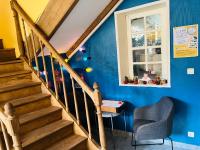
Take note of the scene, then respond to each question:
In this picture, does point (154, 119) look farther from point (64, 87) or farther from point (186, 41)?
point (64, 87)

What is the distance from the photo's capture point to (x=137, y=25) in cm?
316

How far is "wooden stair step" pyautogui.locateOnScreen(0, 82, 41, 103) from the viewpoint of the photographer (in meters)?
2.46

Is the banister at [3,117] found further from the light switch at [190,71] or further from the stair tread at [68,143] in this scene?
the light switch at [190,71]

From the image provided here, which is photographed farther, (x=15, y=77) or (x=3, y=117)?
(x=15, y=77)

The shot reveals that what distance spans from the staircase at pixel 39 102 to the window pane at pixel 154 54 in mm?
1288

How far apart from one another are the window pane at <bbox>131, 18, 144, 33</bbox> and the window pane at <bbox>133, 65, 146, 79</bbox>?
2.08 ft

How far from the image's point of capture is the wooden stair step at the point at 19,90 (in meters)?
2.46

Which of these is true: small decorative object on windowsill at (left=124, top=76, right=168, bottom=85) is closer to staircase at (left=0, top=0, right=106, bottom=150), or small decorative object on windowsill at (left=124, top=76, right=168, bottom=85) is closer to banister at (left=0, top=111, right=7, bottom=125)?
staircase at (left=0, top=0, right=106, bottom=150)

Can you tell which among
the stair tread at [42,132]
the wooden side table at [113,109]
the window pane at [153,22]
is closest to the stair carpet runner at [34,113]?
the stair tread at [42,132]

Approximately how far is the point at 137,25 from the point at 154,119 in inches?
62.6

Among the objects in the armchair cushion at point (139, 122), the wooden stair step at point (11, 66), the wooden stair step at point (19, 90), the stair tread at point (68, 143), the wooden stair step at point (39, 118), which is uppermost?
the wooden stair step at point (11, 66)

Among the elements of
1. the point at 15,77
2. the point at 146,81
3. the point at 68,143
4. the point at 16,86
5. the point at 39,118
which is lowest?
the point at 68,143

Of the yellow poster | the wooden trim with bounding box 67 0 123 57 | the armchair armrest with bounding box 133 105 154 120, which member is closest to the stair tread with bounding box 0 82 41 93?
the wooden trim with bounding box 67 0 123 57

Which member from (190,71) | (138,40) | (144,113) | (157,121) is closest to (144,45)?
(138,40)
